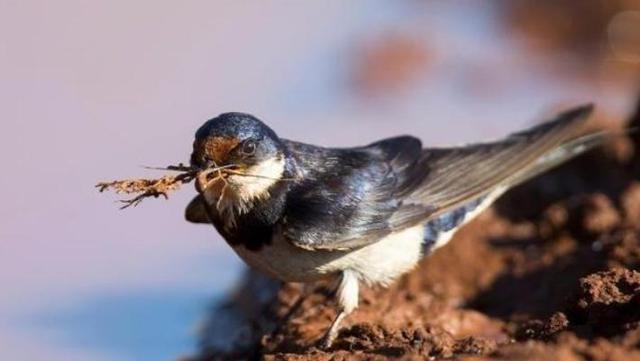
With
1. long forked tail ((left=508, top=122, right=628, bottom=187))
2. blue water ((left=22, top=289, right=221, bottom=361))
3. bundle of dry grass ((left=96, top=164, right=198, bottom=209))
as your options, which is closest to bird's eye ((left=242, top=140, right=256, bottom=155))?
bundle of dry grass ((left=96, top=164, right=198, bottom=209))

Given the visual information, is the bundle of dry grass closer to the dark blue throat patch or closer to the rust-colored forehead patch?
the rust-colored forehead patch

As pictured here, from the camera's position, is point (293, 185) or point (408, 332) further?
point (293, 185)

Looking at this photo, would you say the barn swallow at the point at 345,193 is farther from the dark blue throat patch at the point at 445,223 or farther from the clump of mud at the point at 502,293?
the clump of mud at the point at 502,293

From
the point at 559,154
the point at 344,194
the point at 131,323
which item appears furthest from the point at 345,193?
the point at 131,323

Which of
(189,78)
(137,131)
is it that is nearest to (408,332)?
(137,131)

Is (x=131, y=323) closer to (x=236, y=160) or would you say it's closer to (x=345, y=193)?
(x=345, y=193)

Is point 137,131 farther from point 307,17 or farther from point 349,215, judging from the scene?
point 349,215

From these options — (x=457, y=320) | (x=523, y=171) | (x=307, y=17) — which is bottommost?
(x=457, y=320)

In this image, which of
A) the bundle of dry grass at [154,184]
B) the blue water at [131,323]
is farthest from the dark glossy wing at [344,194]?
the blue water at [131,323]
